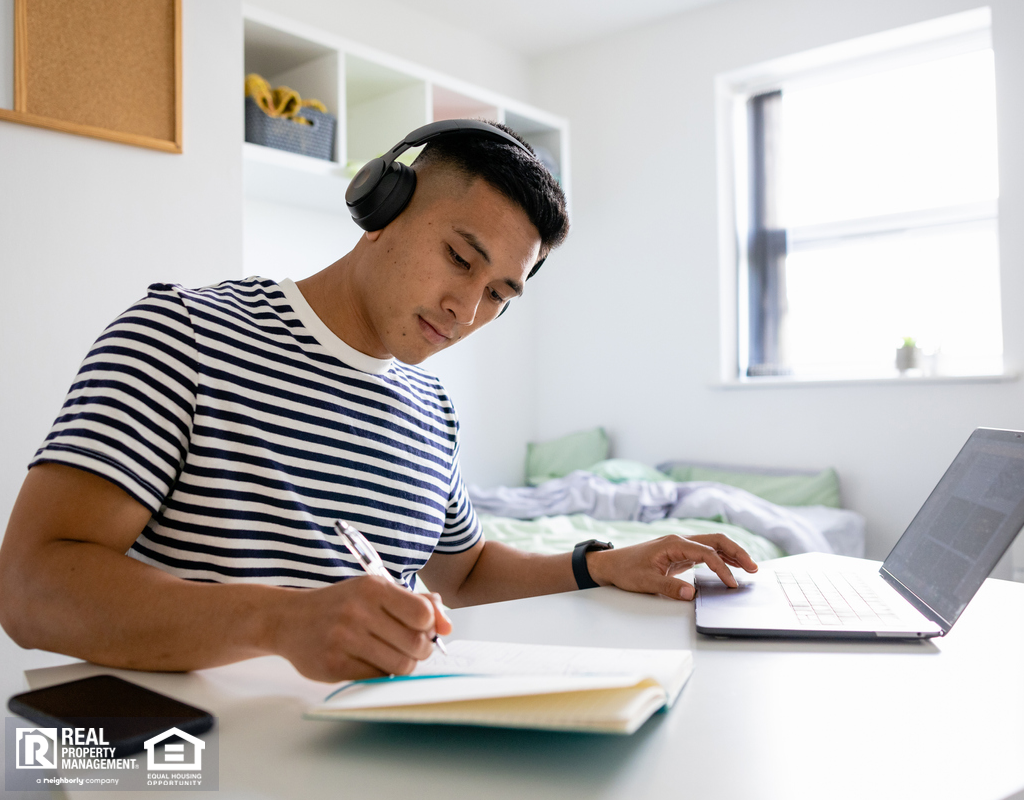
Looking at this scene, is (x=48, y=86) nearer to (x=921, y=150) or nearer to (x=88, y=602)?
(x=88, y=602)

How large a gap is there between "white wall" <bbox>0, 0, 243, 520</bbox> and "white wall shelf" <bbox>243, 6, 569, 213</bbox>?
28 centimetres

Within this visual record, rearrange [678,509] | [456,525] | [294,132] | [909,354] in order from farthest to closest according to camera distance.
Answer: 1. [909,354]
2. [678,509]
3. [294,132]
4. [456,525]

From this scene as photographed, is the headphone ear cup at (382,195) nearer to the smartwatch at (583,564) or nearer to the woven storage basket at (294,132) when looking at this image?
the smartwatch at (583,564)

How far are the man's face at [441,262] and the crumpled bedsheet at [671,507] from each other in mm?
1740

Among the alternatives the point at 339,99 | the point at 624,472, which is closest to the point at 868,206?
the point at 624,472

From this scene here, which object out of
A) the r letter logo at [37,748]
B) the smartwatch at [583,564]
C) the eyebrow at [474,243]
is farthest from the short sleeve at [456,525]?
the r letter logo at [37,748]

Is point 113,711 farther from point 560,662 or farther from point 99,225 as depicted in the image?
point 99,225

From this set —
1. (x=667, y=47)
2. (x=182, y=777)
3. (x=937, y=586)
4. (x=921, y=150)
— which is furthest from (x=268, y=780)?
(x=667, y=47)

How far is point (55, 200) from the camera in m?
1.77

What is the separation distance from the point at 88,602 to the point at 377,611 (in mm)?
294

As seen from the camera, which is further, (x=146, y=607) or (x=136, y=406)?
(x=136, y=406)

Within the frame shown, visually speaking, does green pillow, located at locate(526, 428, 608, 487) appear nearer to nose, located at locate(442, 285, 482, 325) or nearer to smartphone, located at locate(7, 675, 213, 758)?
nose, located at locate(442, 285, 482, 325)

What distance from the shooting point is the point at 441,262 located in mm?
1056

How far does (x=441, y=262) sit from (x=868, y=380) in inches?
94.0
